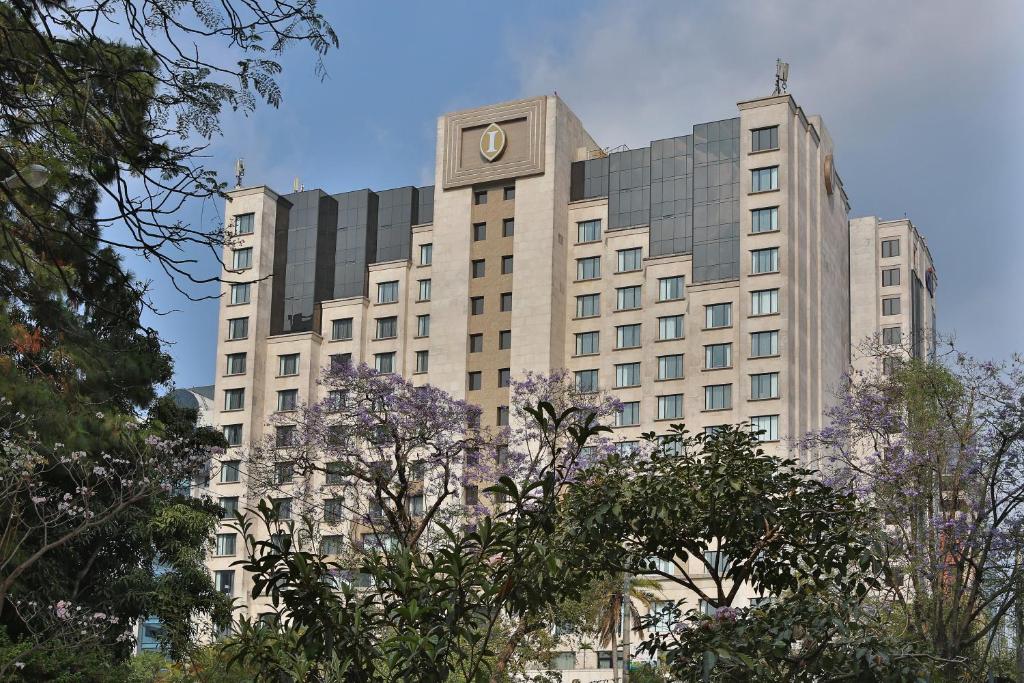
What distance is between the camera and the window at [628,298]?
209ft

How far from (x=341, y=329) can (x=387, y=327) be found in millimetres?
2585

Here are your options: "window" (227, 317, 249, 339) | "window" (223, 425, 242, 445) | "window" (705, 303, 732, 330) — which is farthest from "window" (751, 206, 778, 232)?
"window" (223, 425, 242, 445)

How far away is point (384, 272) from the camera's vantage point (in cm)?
7000

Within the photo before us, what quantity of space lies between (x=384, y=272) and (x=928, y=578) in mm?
49979

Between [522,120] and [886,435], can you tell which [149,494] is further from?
[522,120]

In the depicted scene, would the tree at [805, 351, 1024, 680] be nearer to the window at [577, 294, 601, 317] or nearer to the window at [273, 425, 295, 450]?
the window at [273, 425, 295, 450]

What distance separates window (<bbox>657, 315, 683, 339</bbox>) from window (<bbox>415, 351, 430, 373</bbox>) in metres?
12.0

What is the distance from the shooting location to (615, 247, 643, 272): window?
64.1 metres

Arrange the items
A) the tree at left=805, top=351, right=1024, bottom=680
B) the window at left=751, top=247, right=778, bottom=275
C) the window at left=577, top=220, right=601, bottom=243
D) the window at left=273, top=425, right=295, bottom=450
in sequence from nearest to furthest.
→ the tree at left=805, top=351, right=1024, bottom=680
the window at left=273, top=425, right=295, bottom=450
the window at left=751, top=247, right=778, bottom=275
the window at left=577, top=220, right=601, bottom=243

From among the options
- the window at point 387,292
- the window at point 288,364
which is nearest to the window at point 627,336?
the window at point 387,292

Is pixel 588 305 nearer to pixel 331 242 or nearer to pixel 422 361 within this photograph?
pixel 422 361

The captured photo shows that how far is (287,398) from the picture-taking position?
Result: 69188 mm

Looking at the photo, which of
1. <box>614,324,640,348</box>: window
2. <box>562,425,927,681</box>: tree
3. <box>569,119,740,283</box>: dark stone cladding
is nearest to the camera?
<box>562,425,927,681</box>: tree

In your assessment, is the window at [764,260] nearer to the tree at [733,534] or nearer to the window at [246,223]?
the window at [246,223]
